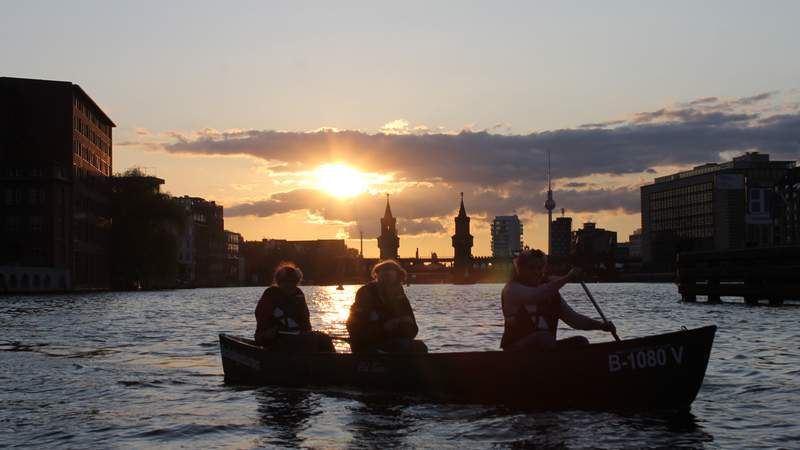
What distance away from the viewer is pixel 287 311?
1861 cm

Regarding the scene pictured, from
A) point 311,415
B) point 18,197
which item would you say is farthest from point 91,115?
point 311,415

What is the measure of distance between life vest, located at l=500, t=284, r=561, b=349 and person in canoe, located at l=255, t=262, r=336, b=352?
486 cm

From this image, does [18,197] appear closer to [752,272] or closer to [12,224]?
[12,224]

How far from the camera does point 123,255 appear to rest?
118m

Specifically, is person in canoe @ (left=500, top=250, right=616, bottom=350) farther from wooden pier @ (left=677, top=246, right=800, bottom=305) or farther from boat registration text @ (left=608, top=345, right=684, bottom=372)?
wooden pier @ (left=677, top=246, right=800, bottom=305)

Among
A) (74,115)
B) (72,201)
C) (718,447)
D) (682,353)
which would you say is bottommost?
(718,447)

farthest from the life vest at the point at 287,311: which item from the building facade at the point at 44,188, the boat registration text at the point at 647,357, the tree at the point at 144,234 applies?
the tree at the point at 144,234

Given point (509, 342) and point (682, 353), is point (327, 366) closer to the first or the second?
point (509, 342)

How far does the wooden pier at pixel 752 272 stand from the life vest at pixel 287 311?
35.7 m

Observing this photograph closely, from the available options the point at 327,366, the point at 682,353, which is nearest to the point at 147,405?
the point at 327,366

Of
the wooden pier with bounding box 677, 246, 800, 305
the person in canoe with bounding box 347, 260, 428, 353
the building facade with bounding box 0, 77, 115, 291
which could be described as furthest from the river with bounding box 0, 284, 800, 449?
the building facade with bounding box 0, 77, 115, 291

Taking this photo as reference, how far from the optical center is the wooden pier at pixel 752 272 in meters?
49.7

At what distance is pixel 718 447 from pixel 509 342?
12.0 feet

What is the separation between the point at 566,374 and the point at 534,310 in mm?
1131
